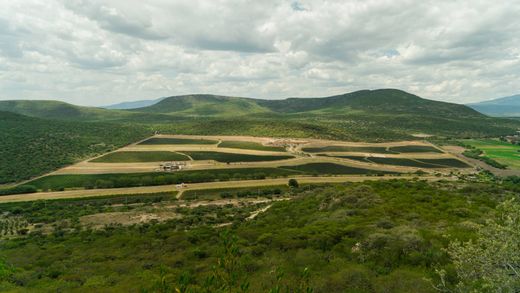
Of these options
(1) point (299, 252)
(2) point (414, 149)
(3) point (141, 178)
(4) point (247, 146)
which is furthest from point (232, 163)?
(2) point (414, 149)

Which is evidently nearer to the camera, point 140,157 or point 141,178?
point 141,178

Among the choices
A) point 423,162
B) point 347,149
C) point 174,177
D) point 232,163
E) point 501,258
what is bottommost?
point 174,177

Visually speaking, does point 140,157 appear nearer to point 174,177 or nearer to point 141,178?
point 141,178

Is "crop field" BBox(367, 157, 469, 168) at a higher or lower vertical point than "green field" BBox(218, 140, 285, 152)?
lower

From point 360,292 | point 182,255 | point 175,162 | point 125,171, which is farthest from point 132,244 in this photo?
point 175,162

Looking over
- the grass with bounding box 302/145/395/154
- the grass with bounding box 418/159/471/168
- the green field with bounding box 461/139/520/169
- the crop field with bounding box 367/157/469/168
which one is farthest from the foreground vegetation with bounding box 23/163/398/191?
the green field with bounding box 461/139/520/169

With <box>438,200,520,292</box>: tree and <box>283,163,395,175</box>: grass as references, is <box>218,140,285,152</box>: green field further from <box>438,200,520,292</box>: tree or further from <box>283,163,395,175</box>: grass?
<box>438,200,520,292</box>: tree

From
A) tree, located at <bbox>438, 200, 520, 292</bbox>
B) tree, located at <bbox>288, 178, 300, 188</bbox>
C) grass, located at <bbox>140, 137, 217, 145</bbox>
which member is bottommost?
tree, located at <bbox>288, 178, 300, 188</bbox>
